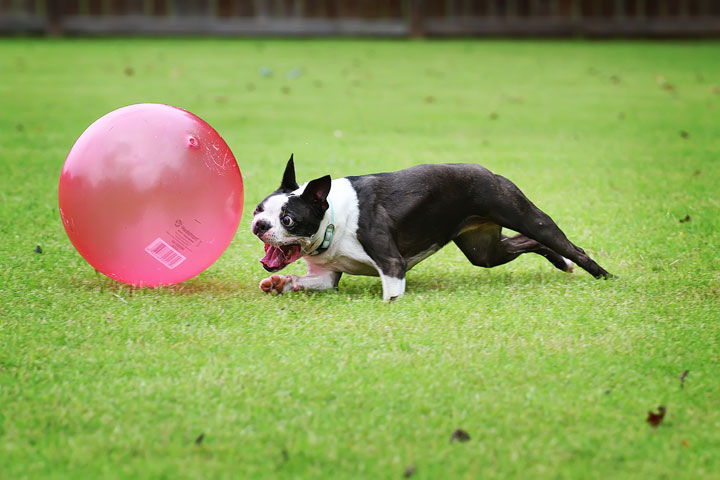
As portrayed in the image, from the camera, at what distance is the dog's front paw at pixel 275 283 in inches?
193

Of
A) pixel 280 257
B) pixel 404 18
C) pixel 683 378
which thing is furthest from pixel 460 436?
pixel 404 18

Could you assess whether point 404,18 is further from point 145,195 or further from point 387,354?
point 387,354

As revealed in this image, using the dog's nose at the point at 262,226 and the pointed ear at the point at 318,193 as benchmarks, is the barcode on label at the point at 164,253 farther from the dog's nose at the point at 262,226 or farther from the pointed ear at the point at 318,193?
the pointed ear at the point at 318,193

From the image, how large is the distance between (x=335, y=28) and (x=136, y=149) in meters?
16.0

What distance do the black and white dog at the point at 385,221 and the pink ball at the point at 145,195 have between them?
1.04 feet

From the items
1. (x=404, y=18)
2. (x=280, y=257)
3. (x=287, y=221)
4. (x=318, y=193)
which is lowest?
(x=280, y=257)

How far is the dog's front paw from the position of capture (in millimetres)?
4902

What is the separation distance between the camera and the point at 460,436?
10.7ft

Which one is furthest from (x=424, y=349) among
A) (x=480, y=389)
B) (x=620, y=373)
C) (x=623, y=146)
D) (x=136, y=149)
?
(x=623, y=146)

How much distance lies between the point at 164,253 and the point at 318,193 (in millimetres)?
815

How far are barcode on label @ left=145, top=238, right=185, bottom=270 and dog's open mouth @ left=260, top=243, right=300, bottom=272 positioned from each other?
1.38 feet

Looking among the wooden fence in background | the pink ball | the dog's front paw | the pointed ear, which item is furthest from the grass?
the wooden fence in background

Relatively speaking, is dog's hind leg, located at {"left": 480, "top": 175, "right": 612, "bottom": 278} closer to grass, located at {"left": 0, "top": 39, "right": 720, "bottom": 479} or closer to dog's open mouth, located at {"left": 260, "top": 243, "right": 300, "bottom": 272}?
grass, located at {"left": 0, "top": 39, "right": 720, "bottom": 479}

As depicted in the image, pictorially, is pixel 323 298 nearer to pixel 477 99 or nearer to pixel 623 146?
pixel 623 146
